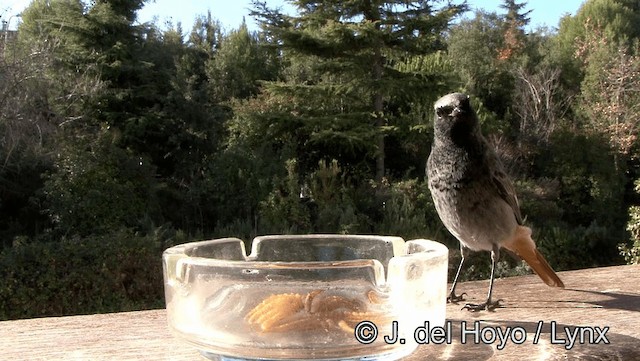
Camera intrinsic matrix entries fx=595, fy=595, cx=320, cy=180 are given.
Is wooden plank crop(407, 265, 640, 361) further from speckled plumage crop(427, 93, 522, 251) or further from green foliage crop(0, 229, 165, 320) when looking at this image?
green foliage crop(0, 229, 165, 320)

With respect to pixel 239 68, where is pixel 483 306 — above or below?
below

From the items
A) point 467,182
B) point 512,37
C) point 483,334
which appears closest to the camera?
Answer: point 483,334

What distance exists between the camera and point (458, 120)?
4.83 ft

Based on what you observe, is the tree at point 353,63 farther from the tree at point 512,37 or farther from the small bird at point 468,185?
the small bird at point 468,185

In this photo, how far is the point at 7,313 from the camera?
6.20 metres

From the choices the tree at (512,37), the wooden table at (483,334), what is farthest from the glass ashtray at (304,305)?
the tree at (512,37)

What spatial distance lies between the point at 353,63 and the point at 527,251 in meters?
9.60

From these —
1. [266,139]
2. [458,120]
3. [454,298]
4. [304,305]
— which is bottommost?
[454,298]

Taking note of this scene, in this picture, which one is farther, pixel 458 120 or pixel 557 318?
pixel 458 120

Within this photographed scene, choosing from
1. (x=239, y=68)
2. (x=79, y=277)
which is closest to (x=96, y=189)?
(x=79, y=277)

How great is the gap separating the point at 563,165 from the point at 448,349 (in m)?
12.0

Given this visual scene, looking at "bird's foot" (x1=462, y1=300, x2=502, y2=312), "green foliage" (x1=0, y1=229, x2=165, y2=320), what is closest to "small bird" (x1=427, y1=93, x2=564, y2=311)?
"bird's foot" (x1=462, y1=300, x2=502, y2=312)

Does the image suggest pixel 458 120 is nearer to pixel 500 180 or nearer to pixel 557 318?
pixel 500 180

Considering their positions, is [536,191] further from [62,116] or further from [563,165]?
[62,116]
